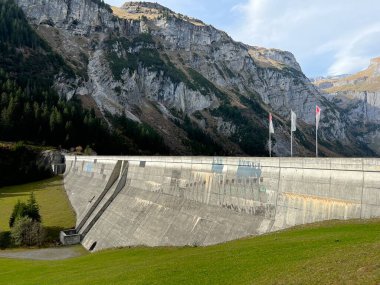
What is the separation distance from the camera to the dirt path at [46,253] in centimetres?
4528

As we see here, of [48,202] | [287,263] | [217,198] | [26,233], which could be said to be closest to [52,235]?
[26,233]

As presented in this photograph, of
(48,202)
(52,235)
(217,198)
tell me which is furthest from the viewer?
(48,202)

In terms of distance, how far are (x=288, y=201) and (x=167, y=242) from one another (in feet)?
47.9

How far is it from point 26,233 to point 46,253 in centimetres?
651

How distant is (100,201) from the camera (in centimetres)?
5922

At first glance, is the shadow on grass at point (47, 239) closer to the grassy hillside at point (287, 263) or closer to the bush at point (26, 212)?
the bush at point (26, 212)

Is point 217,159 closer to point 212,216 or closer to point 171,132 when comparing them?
point 212,216

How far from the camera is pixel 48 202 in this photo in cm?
7369

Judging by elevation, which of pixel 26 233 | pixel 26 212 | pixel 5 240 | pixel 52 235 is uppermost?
pixel 26 212

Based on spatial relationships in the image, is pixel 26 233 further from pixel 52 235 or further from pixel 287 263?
pixel 287 263

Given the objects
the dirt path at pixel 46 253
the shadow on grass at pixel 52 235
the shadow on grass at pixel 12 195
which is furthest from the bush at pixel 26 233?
the shadow on grass at pixel 12 195

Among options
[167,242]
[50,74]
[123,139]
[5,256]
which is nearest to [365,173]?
[167,242]

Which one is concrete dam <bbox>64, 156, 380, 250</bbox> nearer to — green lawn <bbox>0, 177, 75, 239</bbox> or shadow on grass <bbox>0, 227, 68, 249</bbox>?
shadow on grass <bbox>0, 227, 68, 249</bbox>

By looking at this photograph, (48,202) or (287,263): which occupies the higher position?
(287,263)
